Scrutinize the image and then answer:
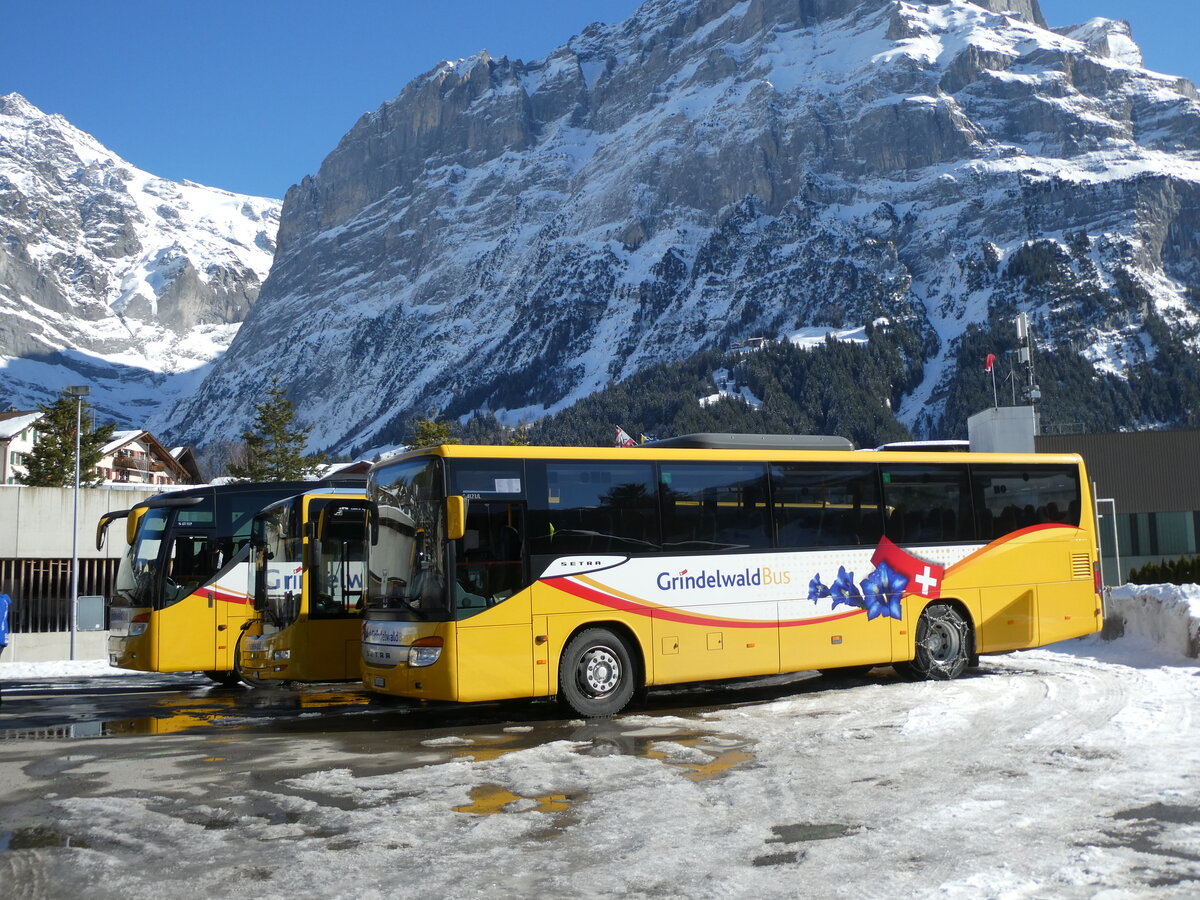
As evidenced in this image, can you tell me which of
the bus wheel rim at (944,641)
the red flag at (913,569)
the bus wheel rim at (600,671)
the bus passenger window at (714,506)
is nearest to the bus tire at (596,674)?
the bus wheel rim at (600,671)

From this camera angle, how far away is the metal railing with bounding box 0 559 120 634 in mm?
30281

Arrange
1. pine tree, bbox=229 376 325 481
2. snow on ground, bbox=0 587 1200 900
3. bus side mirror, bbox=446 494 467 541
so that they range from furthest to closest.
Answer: pine tree, bbox=229 376 325 481
bus side mirror, bbox=446 494 467 541
snow on ground, bbox=0 587 1200 900

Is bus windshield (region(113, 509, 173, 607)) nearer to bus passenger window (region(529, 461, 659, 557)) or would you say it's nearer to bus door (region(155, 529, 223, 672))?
bus door (region(155, 529, 223, 672))

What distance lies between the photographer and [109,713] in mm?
14562

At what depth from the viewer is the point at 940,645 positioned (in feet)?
48.3

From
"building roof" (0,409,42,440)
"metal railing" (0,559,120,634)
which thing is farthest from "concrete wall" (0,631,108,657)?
"building roof" (0,409,42,440)

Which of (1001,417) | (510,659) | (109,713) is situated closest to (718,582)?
(510,659)

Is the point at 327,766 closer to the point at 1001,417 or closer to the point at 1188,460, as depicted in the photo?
the point at 1001,417

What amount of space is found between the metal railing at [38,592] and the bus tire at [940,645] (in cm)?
2312

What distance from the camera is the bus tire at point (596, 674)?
12.0 m

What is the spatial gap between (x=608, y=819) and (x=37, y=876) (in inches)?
126

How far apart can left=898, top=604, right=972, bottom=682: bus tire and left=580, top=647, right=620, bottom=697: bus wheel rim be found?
431 cm

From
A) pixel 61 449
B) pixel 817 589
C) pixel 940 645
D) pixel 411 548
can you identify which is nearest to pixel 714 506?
pixel 817 589

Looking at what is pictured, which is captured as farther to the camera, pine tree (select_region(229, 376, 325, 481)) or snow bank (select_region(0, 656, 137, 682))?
pine tree (select_region(229, 376, 325, 481))
